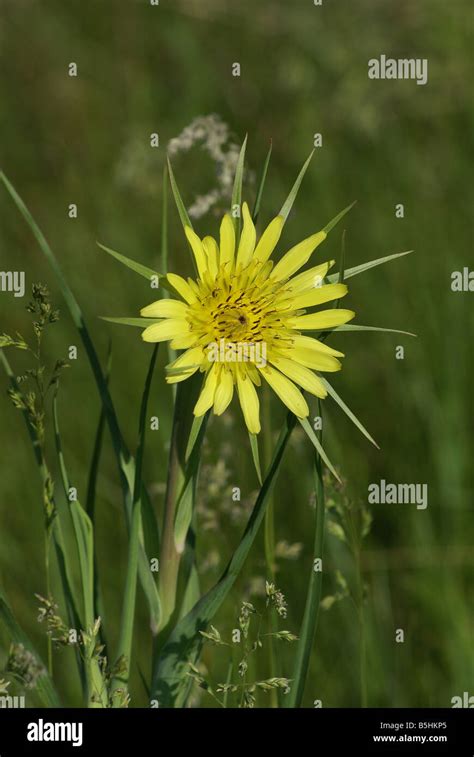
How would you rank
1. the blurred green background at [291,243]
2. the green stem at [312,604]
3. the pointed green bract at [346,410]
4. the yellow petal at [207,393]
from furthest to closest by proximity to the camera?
the blurred green background at [291,243] → the green stem at [312,604] → the yellow petal at [207,393] → the pointed green bract at [346,410]

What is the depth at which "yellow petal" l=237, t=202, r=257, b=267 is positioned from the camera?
1396 mm

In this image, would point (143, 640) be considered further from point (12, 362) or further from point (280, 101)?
point (280, 101)

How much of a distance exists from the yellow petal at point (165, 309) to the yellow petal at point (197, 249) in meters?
0.06

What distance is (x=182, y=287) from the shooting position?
1.37 meters

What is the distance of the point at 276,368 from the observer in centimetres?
149

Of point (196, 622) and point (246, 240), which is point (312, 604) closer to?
point (196, 622)

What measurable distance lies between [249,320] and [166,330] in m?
0.17

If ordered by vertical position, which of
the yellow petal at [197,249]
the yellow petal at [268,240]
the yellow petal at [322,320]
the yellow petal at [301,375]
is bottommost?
the yellow petal at [301,375]

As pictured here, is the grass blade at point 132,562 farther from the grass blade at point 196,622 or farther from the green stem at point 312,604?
the green stem at point 312,604

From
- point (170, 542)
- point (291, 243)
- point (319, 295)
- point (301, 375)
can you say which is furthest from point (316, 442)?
point (291, 243)

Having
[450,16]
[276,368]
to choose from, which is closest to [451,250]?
[450,16]

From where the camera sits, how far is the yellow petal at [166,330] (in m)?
1.32

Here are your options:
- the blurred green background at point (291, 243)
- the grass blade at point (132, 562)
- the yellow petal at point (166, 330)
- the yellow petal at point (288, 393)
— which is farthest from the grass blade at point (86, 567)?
the blurred green background at point (291, 243)

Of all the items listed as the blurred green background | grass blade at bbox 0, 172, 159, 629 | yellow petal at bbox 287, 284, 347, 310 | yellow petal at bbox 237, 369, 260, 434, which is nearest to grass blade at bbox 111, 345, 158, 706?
grass blade at bbox 0, 172, 159, 629
